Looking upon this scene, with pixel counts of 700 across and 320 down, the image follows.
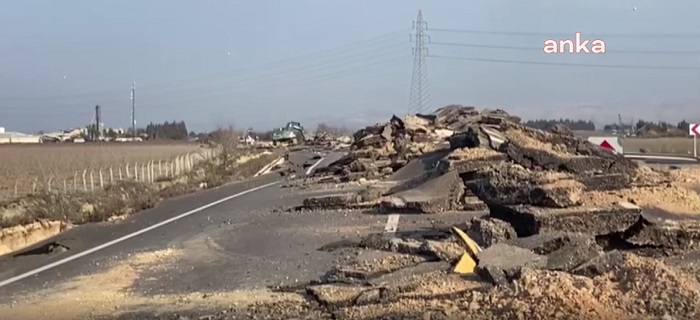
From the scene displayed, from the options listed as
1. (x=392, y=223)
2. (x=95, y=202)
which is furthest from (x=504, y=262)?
(x=95, y=202)

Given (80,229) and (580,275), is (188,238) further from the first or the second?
(580,275)

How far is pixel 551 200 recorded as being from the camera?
12.1m

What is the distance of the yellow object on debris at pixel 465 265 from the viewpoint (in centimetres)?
964

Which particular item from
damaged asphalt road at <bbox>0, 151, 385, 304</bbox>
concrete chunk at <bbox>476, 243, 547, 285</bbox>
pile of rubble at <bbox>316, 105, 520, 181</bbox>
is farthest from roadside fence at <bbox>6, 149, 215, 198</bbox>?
concrete chunk at <bbox>476, 243, 547, 285</bbox>

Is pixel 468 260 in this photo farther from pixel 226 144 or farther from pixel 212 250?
pixel 226 144

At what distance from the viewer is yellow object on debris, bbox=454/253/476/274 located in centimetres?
964

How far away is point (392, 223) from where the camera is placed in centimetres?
1722

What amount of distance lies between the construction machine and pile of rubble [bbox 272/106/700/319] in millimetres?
73889

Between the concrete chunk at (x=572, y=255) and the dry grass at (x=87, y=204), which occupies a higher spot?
the concrete chunk at (x=572, y=255)

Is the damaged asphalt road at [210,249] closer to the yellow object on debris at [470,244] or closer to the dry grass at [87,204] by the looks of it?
the dry grass at [87,204]

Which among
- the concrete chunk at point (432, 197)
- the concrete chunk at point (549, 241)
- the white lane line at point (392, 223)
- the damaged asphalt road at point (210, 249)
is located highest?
the concrete chunk at point (549, 241)

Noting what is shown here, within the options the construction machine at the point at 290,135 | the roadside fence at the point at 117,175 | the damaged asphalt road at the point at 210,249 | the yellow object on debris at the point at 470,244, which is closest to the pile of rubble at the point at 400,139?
the damaged asphalt road at the point at 210,249

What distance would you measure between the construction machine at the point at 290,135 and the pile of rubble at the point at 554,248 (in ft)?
242

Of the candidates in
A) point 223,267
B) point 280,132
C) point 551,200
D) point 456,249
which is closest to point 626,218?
point 551,200
